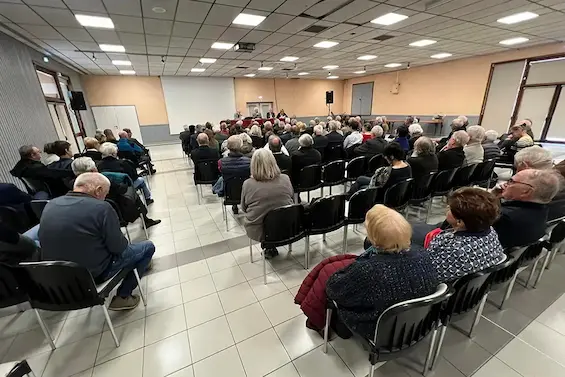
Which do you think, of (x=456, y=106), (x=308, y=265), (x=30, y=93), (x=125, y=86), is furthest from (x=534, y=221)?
(x=125, y=86)

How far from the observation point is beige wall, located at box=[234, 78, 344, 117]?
46.6ft

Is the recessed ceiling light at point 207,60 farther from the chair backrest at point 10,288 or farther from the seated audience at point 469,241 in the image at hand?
the seated audience at point 469,241

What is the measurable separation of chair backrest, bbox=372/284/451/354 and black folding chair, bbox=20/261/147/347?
5.78 ft

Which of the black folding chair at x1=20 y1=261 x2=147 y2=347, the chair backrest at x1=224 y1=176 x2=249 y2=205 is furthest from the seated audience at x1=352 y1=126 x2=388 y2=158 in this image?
the black folding chair at x1=20 y1=261 x2=147 y2=347

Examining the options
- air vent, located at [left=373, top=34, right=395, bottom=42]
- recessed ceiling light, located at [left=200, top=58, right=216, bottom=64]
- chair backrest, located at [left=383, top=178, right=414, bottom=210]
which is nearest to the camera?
chair backrest, located at [left=383, top=178, right=414, bottom=210]

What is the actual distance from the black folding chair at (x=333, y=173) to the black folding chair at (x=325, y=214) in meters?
1.52

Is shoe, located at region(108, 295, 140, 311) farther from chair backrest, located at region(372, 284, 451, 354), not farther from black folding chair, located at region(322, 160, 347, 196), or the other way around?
black folding chair, located at region(322, 160, 347, 196)

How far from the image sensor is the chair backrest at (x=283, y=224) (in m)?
2.21

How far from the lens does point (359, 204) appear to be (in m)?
2.70

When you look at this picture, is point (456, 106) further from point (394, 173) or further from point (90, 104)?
point (90, 104)

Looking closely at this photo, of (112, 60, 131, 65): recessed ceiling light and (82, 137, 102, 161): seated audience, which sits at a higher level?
(112, 60, 131, 65): recessed ceiling light

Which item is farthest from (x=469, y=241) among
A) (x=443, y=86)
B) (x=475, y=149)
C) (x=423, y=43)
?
(x=443, y=86)

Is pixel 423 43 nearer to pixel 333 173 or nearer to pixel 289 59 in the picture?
pixel 289 59

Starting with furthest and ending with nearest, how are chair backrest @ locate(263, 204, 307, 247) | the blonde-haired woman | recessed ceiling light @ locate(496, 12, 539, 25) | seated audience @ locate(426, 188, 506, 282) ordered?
recessed ceiling light @ locate(496, 12, 539, 25) < the blonde-haired woman < chair backrest @ locate(263, 204, 307, 247) < seated audience @ locate(426, 188, 506, 282)
